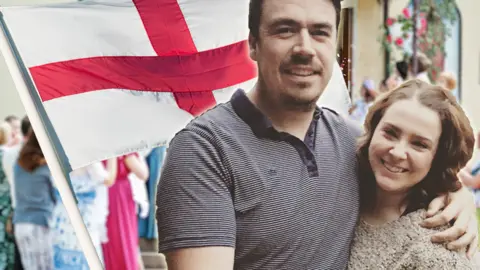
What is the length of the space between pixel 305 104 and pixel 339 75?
10 cm

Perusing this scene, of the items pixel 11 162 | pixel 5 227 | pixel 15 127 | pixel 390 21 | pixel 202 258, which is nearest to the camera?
pixel 202 258

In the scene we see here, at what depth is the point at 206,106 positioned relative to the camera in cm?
178

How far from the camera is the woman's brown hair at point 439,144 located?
1.77 m

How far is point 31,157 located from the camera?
9.96ft

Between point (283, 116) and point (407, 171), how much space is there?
0.92 feet

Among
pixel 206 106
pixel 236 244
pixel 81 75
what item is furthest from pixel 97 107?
pixel 236 244

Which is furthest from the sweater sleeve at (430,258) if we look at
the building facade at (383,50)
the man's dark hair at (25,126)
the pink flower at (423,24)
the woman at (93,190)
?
the man's dark hair at (25,126)

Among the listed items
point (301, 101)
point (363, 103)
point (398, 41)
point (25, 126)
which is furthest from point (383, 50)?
point (25, 126)

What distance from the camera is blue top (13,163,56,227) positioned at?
10.2ft

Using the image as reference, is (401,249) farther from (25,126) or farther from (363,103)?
(25,126)

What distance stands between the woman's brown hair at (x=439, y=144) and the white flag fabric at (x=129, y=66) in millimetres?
88

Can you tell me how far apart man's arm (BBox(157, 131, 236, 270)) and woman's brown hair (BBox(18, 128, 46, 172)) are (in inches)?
56.5

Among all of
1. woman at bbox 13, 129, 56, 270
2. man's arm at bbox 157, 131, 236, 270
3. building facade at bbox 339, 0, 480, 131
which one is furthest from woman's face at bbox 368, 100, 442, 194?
woman at bbox 13, 129, 56, 270

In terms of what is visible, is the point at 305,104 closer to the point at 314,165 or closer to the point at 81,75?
the point at 314,165
